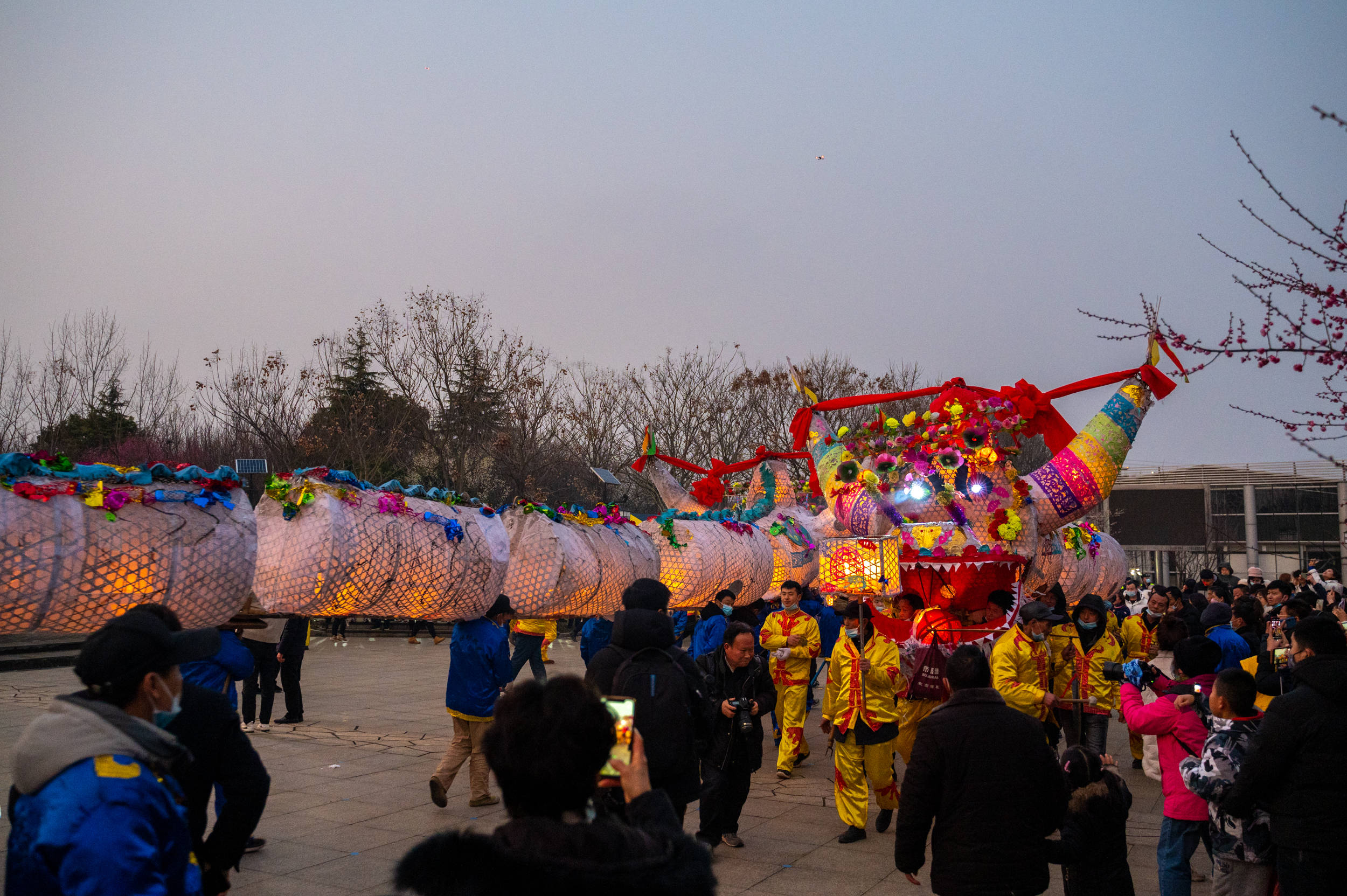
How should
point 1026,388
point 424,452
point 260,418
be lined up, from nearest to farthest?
point 1026,388 < point 260,418 < point 424,452

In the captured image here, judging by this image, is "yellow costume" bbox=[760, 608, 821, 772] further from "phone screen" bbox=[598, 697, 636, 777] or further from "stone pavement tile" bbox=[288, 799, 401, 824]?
"phone screen" bbox=[598, 697, 636, 777]

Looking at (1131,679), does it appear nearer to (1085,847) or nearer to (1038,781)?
(1085,847)

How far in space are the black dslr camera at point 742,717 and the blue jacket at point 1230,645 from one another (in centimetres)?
384

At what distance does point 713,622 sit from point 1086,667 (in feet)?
11.6

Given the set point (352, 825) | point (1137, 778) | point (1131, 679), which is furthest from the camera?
point (1137, 778)

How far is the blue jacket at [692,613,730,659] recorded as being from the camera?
9641mm

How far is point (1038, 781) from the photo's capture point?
345cm

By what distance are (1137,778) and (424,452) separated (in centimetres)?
1963

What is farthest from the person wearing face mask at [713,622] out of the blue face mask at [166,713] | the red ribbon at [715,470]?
the blue face mask at [166,713]

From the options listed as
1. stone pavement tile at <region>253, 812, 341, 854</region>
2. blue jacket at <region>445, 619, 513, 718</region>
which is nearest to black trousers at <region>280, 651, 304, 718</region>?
stone pavement tile at <region>253, 812, 341, 854</region>

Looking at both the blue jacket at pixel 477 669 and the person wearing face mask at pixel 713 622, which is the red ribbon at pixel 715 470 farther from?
the blue jacket at pixel 477 669

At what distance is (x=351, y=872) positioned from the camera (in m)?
5.50

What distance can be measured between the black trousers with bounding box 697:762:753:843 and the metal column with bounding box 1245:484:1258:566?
132 feet

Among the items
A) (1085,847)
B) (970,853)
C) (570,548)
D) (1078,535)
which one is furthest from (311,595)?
(1078,535)
